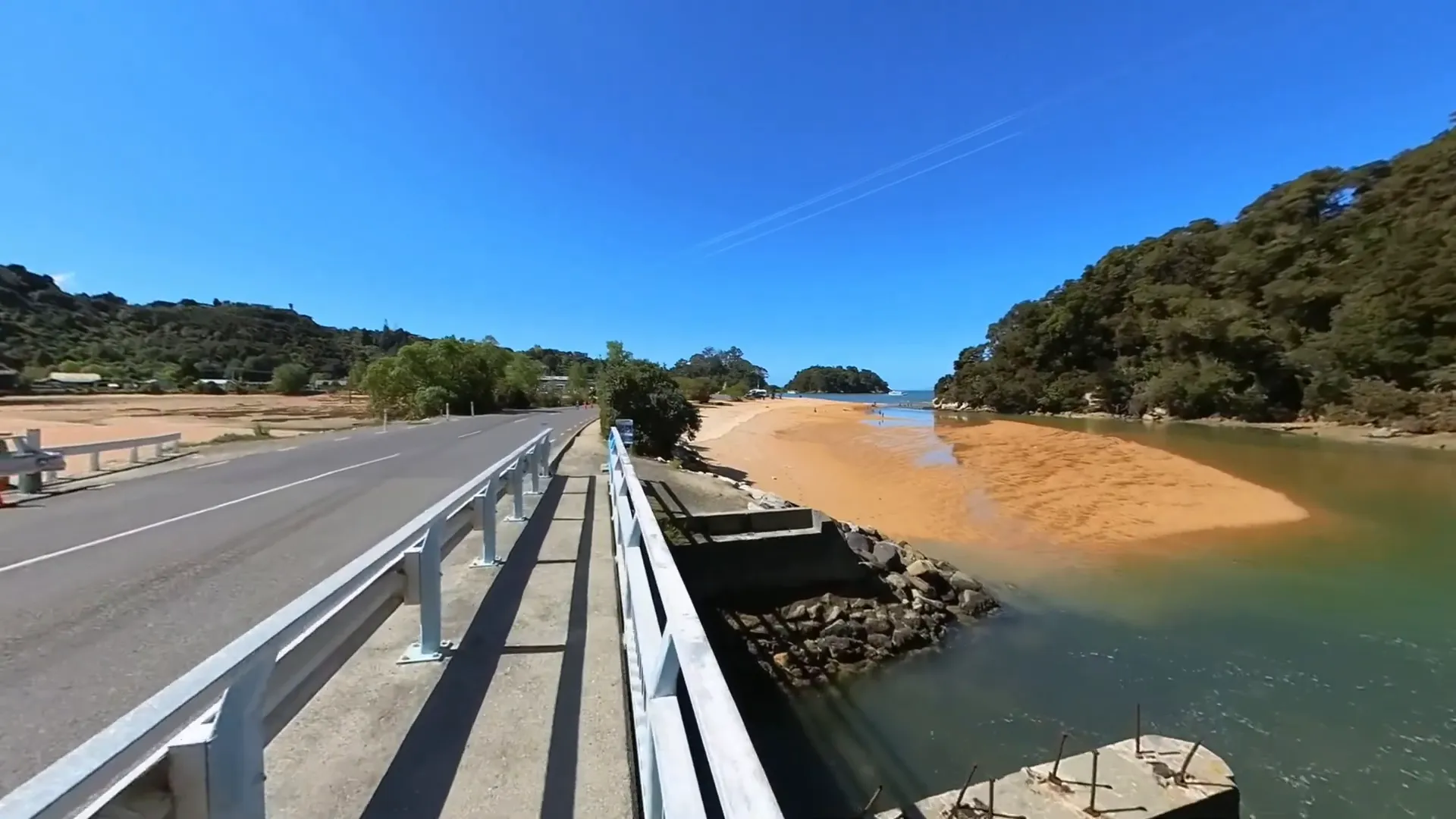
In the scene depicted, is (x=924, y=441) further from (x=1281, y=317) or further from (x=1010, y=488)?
(x=1281, y=317)

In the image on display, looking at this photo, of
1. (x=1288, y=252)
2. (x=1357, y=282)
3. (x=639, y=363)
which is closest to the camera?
(x=639, y=363)

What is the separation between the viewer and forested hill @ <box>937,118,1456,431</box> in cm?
4338

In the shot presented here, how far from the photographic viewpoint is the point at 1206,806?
548 centimetres

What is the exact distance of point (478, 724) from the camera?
316 centimetres

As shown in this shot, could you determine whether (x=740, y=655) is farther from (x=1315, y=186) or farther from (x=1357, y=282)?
(x=1315, y=186)

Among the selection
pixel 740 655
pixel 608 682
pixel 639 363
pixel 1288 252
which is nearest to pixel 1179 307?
pixel 1288 252

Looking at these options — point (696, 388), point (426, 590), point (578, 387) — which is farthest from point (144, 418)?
point (426, 590)

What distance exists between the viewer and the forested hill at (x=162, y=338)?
105m

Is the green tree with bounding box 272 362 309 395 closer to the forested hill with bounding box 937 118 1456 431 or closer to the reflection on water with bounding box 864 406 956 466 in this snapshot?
the reflection on water with bounding box 864 406 956 466

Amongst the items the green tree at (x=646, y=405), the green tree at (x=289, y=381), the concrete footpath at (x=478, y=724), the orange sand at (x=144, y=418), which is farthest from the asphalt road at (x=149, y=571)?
the green tree at (x=289, y=381)

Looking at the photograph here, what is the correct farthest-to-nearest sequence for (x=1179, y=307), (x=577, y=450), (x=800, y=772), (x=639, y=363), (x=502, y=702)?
1. (x=1179, y=307)
2. (x=639, y=363)
3. (x=577, y=450)
4. (x=800, y=772)
5. (x=502, y=702)

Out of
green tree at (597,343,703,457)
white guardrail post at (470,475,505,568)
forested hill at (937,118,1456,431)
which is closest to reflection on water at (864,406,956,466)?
green tree at (597,343,703,457)

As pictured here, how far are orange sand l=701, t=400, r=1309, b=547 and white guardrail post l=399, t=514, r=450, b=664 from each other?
1474 cm

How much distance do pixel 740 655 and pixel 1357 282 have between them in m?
64.6
